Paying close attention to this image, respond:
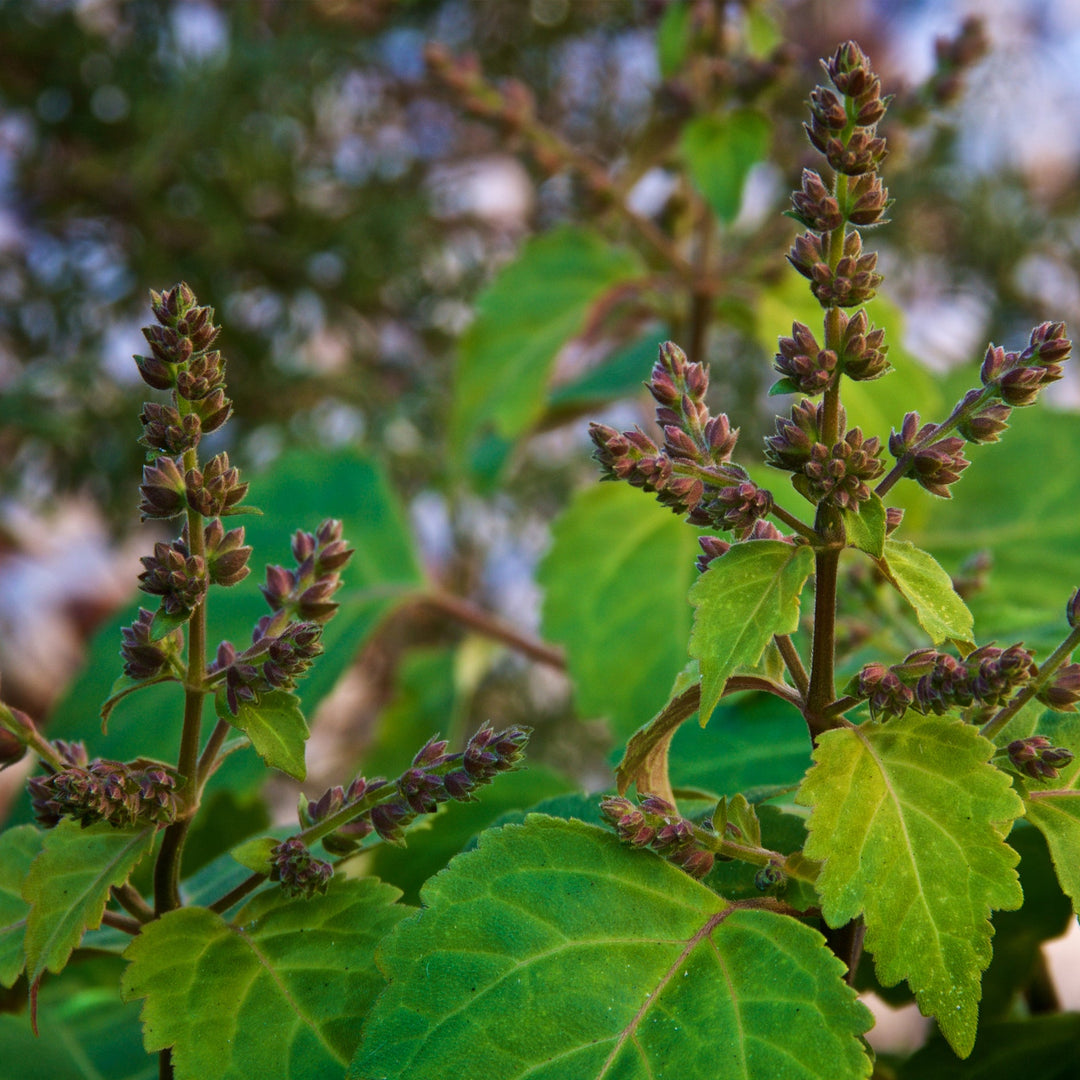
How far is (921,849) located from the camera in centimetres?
34

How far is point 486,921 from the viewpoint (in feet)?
1.16

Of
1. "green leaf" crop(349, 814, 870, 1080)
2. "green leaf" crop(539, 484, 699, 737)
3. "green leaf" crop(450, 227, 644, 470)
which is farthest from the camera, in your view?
"green leaf" crop(450, 227, 644, 470)

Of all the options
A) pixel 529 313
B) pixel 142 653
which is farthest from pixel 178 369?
pixel 529 313

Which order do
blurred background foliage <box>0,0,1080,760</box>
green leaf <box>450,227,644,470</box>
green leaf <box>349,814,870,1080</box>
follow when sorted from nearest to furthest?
green leaf <box>349,814,870,1080</box>, green leaf <box>450,227,644,470</box>, blurred background foliage <box>0,0,1080,760</box>

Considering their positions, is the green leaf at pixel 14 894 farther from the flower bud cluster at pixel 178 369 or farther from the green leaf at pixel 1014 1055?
the green leaf at pixel 1014 1055

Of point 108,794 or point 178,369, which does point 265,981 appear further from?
point 178,369

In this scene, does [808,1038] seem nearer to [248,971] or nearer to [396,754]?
[248,971]

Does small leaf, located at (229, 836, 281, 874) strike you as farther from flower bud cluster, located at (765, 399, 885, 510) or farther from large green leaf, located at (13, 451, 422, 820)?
large green leaf, located at (13, 451, 422, 820)

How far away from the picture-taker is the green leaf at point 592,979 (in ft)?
1.06

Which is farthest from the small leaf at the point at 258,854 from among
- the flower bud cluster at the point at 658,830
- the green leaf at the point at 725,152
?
the green leaf at the point at 725,152

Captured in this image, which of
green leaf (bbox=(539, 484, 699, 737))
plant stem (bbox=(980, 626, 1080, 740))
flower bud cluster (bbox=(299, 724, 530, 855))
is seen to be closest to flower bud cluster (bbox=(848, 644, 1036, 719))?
plant stem (bbox=(980, 626, 1080, 740))

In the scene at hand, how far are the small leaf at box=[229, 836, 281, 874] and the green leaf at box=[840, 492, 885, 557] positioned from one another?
21cm

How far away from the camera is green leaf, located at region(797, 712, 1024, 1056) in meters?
0.33

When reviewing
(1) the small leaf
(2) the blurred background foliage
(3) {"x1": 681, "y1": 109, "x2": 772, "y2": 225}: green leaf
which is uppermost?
(2) the blurred background foliage
